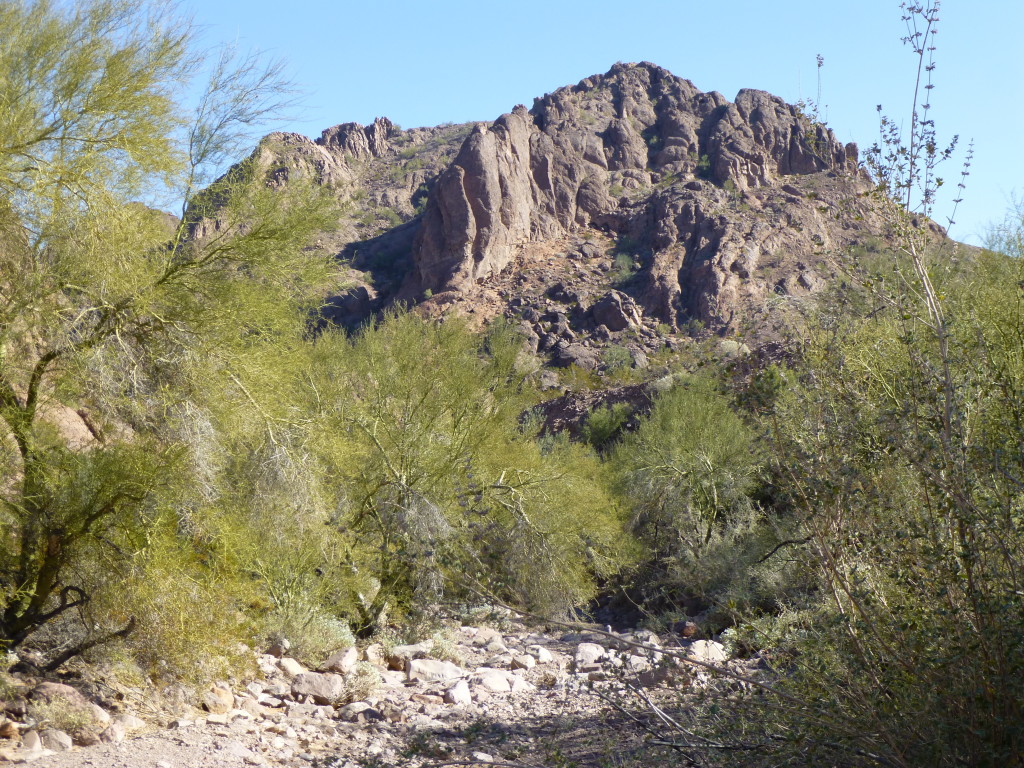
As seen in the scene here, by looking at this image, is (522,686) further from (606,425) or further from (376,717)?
(606,425)

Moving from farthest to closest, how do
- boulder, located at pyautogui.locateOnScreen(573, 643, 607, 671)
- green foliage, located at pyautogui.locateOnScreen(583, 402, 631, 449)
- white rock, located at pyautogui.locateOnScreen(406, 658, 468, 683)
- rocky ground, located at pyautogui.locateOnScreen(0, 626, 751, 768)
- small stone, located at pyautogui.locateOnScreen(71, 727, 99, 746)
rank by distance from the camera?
green foliage, located at pyautogui.locateOnScreen(583, 402, 631, 449) < boulder, located at pyautogui.locateOnScreen(573, 643, 607, 671) < white rock, located at pyautogui.locateOnScreen(406, 658, 468, 683) < small stone, located at pyautogui.locateOnScreen(71, 727, 99, 746) < rocky ground, located at pyautogui.locateOnScreen(0, 626, 751, 768)

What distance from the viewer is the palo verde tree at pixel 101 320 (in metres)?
6.32

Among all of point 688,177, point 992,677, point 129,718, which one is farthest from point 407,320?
point 688,177

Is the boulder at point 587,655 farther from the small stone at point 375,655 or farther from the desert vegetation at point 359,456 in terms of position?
the small stone at point 375,655

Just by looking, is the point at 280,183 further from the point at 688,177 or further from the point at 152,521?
the point at 688,177

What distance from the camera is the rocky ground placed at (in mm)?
5285

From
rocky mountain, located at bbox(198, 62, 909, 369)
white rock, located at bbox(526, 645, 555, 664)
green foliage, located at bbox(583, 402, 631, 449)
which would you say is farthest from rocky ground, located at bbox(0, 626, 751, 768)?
rocky mountain, located at bbox(198, 62, 909, 369)

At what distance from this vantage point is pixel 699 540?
18250 millimetres

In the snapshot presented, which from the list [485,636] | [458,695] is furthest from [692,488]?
[458,695]

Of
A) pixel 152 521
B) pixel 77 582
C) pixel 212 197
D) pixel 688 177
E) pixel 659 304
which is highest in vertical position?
pixel 688 177

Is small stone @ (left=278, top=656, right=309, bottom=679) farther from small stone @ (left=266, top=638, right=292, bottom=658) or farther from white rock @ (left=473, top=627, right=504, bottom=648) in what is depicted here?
white rock @ (left=473, top=627, right=504, bottom=648)

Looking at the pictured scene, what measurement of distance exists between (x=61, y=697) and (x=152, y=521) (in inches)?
56.2

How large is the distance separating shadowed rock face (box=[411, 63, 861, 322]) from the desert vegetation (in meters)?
40.0

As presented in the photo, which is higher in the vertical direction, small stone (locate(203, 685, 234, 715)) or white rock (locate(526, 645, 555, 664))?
small stone (locate(203, 685, 234, 715))
